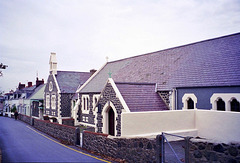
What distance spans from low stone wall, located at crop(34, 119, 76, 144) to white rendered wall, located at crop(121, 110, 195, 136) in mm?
4880

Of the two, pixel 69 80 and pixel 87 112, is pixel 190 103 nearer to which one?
pixel 87 112

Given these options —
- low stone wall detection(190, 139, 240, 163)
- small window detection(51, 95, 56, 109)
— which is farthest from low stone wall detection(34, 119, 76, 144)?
small window detection(51, 95, 56, 109)

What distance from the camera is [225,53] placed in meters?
18.2

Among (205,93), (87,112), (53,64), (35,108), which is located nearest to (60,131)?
(87,112)

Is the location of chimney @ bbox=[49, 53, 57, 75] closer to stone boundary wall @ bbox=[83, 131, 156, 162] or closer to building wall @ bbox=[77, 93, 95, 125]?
building wall @ bbox=[77, 93, 95, 125]

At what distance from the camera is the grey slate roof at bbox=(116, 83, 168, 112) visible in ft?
54.0

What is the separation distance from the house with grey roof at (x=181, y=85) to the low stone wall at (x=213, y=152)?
716 centimetres

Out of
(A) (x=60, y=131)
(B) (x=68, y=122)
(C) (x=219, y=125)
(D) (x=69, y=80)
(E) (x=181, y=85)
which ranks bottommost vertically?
(B) (x=68, y=122)

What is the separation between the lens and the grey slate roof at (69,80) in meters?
38.2

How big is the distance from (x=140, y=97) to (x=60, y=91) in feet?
74.8

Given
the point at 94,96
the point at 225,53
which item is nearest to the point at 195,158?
the point at 225,53

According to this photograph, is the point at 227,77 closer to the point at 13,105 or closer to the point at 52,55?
the point at 52,55

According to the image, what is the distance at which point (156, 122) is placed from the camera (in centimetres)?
1509

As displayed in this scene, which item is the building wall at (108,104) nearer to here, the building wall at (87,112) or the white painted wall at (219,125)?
the white painted wall at (219,125)
